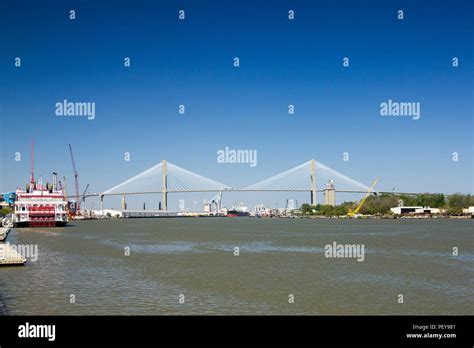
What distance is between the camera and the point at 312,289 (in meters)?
22.1

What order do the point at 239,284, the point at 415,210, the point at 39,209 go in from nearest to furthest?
1. the point at 239,284
2. the point at 39,209
3. the point at 415,210

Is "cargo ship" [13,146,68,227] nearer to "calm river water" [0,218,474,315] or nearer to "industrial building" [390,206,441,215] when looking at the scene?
"calm river water" [0,218,474,315]

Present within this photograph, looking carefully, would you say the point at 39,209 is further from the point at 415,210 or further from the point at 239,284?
the point at 415,210

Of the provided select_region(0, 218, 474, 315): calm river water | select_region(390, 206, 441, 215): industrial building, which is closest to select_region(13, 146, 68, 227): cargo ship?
select_region(0, 218, 474, 315): calm river water

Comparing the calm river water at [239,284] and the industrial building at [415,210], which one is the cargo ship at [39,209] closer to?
the calm river water at [239,284]

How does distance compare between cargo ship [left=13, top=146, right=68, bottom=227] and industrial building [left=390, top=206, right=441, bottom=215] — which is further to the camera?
industrial building [left=390, top=206, right=441, bottom=215]

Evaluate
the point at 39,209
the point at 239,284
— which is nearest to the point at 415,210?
the point at 39,209

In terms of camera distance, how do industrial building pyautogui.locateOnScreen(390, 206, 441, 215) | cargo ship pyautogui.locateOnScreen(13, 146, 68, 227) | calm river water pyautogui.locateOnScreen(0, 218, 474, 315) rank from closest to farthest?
calm river water pyautogui.locateOnScreen(0, 218, 474, 315), cargo ship pyautogui.locateOnScreen(13, 146, 68, 227), industrial building pyautogui.locateOnScreen(390, 206, 441, 215)

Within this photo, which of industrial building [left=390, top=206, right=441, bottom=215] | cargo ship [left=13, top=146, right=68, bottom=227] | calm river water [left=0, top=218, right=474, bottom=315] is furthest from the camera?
industrial building [left=390, top=206, right=441, bottom=215]

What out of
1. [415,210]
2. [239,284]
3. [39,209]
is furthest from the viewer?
[415,210]

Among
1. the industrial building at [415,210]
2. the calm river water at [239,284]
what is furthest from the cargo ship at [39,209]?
the industrial building at [415,210]

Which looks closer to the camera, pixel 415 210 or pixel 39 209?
pixel 39 209
